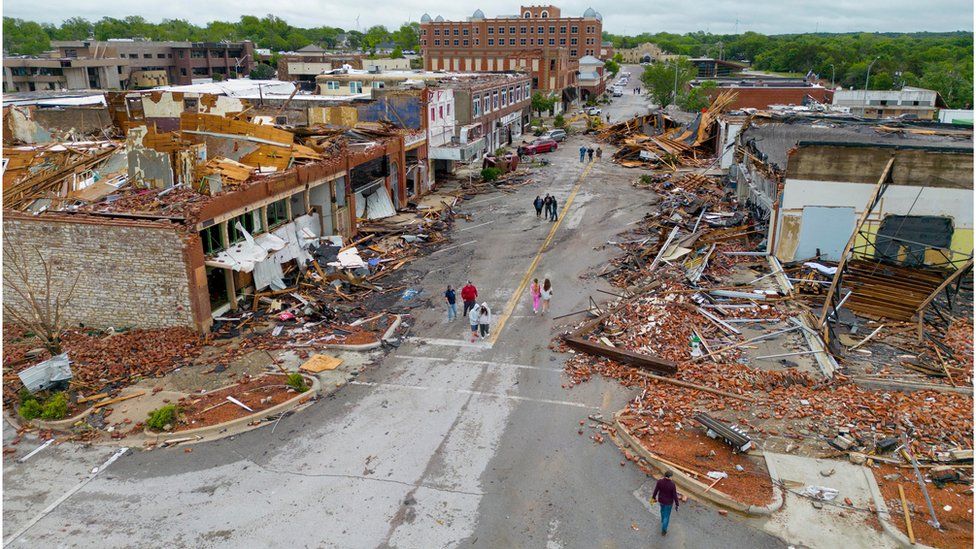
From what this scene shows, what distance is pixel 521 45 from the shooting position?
110625 mm

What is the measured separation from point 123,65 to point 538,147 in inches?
2764

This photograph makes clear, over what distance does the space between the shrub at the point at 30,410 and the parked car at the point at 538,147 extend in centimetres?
4056

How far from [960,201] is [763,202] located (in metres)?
7.17

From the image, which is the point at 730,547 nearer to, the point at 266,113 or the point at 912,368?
the point at 912,368

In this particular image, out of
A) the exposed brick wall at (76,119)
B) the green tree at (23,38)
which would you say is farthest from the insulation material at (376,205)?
the green tree at (23,38)

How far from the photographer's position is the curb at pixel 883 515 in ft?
34.8

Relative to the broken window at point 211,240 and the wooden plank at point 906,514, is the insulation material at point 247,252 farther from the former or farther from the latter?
the wooden plank at point 906,514

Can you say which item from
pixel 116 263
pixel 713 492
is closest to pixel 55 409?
Result: pixel 116 263

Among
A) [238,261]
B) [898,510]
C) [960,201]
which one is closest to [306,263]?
[238,261]

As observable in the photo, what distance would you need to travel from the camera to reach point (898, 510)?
446 inches

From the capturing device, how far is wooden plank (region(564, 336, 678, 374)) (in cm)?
1630

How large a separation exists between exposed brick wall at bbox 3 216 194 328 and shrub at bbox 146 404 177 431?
506 cm

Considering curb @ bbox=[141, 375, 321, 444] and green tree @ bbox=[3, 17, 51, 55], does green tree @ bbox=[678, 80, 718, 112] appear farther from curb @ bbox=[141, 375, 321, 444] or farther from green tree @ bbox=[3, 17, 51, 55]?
green tree @ bbox=[3, 17, 51, 55]

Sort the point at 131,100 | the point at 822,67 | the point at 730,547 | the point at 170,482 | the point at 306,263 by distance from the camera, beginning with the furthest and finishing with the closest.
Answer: the point at 822,67 < the point at 131,100 < the point at 306,263 < the point at 170,482 < the point at 730,547
